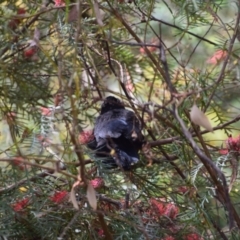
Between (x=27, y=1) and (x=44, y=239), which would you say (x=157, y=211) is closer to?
(x=44, y=239)

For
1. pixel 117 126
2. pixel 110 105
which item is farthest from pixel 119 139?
pixel 110 105

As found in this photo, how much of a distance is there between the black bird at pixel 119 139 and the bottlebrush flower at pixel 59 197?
0.09m

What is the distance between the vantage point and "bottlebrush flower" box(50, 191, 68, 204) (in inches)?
40.8

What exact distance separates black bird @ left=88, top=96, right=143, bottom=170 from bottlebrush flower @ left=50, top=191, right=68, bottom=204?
88 mm

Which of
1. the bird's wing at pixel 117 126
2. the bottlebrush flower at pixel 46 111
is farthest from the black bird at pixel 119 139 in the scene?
the bottlebrush flower at pixel 46 111

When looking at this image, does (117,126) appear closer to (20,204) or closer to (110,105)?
(110,105)

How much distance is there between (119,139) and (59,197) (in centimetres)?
14

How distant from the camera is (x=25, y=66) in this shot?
1.45 meters

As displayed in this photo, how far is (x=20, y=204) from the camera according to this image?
1053 mm

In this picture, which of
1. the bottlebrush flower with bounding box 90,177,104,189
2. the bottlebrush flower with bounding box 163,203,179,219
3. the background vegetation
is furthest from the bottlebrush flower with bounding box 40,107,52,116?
the bottlebrush flower with bounding box 163,203,179,219

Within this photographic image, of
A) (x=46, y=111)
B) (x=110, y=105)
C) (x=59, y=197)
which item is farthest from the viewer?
(x=46, y=111)

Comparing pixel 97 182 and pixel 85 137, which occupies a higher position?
pixel 85 137

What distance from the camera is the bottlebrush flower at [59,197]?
104cm

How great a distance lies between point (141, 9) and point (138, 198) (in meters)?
0.37
